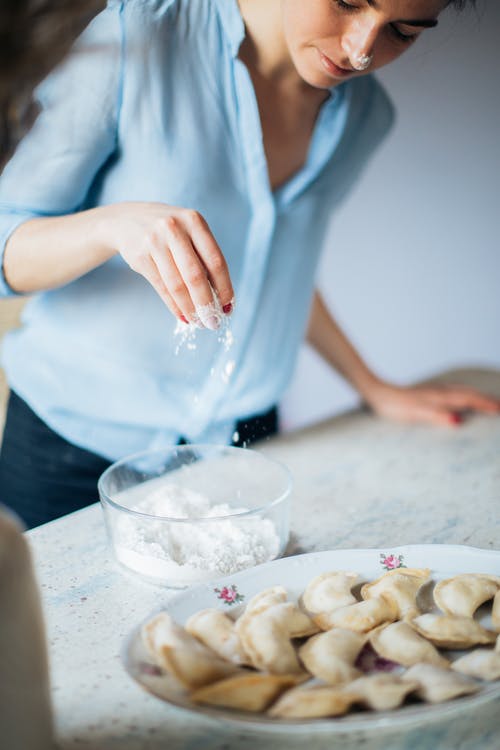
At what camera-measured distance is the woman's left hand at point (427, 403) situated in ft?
4.05

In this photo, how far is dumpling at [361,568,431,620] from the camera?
65 cm

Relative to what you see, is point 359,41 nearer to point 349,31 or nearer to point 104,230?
point 349,31

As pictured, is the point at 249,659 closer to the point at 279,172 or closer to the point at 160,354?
the point at 160,354

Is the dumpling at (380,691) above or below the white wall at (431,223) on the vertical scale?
above

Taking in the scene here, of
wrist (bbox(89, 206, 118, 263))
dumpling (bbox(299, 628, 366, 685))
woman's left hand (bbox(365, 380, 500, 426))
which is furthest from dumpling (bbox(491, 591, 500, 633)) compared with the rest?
woman's left hand (bbox(365, 380, 500, 426))

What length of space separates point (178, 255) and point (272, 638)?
345 millimetres

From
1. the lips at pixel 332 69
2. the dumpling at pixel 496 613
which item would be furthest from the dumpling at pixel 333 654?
the lips at pixel 332 69

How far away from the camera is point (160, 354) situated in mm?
1080

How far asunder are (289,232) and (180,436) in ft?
1.11

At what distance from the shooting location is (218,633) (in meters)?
0.60

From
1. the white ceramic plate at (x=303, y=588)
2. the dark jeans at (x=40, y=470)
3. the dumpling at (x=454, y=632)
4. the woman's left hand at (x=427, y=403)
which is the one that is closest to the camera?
the white ceramic plate at (x=303, y=588)

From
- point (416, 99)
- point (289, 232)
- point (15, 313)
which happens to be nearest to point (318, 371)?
point (416, 99)

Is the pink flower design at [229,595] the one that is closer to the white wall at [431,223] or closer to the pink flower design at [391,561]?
the pink flower design at [391,561]

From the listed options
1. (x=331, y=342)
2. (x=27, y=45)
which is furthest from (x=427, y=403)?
(x=27, y=45)
